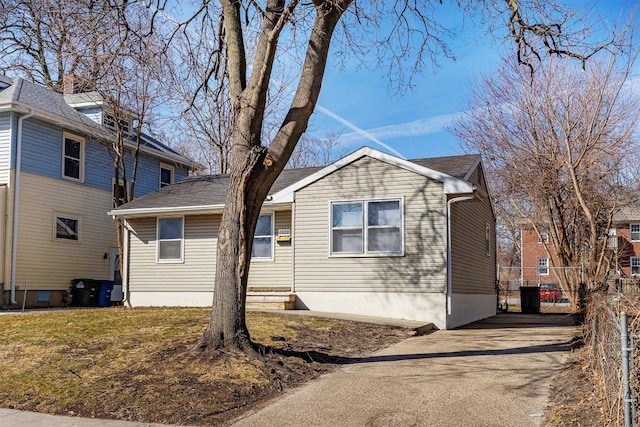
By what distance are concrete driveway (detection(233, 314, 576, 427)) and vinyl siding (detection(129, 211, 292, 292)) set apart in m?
6.43

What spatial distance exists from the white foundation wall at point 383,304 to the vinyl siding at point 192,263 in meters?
1.47

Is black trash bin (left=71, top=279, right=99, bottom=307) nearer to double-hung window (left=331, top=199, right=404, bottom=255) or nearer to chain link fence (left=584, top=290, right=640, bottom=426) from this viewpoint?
double-hung window (left=331, top=199, right=404, bottom=255)

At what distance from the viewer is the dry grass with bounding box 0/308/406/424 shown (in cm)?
648

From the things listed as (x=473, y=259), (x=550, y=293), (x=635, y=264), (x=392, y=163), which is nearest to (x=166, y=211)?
(x=392, y=163)

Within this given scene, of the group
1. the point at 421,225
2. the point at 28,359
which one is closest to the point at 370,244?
the point at 421,225

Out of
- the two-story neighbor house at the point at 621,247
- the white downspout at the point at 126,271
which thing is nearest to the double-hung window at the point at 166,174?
the white downspout at the point at 126,271

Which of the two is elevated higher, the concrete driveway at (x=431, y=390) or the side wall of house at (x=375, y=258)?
the side wall of house at (x=375, y=258)

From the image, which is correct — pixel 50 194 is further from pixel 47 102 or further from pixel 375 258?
pixel 375 258

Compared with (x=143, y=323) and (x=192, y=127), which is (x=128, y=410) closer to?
(x=143, y=323)

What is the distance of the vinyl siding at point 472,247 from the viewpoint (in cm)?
1429

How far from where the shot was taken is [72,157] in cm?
2123

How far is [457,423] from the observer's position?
566 centimetres

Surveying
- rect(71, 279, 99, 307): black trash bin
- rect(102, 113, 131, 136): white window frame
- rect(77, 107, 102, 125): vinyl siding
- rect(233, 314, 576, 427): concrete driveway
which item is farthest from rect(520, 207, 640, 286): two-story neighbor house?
rect(233, 314, 576, 427): concrete driveway

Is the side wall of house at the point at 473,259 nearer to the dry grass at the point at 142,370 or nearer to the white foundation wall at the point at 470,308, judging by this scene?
the white foundation wall at the point at 470,308
